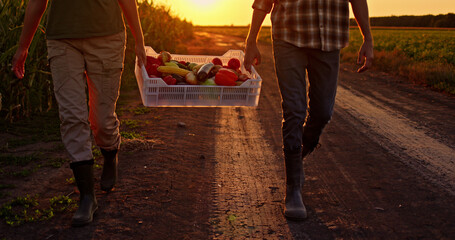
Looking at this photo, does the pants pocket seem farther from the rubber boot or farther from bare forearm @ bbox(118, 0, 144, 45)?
the rubber boot

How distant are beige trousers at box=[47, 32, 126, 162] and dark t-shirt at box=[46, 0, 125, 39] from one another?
0.21 ft

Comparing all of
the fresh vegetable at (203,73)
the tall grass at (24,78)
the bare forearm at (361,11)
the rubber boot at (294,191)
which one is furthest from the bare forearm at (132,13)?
the tall grass at (24,78)

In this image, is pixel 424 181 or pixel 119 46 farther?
pixel 424 181

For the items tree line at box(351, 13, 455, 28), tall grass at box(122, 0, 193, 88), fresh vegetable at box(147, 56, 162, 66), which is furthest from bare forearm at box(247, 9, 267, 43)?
tree line at box(351, 13, 455, 28)

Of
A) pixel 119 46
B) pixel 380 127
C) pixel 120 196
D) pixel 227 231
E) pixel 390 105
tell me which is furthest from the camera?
pixel 390 105

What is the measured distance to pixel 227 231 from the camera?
316 centimetres

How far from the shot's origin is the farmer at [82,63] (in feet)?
10.1

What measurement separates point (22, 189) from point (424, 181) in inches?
144

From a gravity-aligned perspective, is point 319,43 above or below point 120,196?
above

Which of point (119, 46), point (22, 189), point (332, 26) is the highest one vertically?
point (332, 26)

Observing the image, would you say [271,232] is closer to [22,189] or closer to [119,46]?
[119,46]

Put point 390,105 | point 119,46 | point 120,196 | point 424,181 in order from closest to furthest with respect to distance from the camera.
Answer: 1. point 119,46
2. point 120,196
3. point 424,181
4. point 390,105

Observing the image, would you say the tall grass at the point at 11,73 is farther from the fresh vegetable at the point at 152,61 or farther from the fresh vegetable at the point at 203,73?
the fresh vegetable at the point at 203,73

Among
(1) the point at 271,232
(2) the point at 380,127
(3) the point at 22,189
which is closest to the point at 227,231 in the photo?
(1) the point at 271,232
